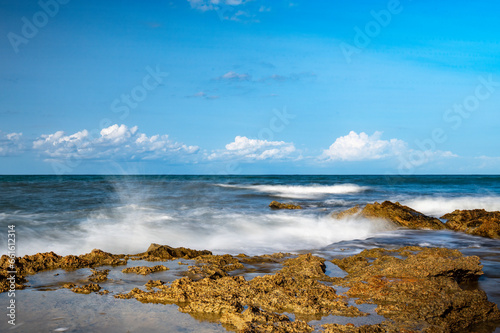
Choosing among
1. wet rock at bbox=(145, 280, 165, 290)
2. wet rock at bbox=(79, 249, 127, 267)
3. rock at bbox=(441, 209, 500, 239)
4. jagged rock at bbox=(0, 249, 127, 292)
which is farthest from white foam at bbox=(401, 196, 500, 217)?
wet rock at bbox=(145, 280, 165, 290)

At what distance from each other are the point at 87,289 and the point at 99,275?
2.15 feet

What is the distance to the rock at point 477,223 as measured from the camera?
9782 mm

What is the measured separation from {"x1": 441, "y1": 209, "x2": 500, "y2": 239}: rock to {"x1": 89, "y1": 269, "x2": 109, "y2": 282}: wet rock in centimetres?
892

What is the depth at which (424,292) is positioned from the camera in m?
4.32

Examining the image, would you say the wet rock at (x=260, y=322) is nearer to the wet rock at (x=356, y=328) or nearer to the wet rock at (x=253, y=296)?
the wet rock at (x=253, y=296)

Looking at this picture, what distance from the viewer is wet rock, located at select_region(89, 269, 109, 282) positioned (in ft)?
17.2

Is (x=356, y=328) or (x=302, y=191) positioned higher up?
(x=356, y=328)

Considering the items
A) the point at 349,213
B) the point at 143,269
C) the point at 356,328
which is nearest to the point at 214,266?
the point at 143,269

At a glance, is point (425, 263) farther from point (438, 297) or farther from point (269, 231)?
point (269, 231)

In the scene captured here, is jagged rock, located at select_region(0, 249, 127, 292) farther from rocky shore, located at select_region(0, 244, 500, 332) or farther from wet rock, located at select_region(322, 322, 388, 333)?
wet rock, located at select_region(322, 322, 388, 333)

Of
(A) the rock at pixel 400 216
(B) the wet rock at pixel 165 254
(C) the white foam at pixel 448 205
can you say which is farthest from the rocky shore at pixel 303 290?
(C) the white foam at pixel 448 205

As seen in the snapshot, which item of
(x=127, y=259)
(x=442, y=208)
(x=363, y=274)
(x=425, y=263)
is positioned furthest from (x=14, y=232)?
(x=442, y=208)

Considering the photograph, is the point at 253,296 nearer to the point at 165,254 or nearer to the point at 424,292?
the point at 424,292

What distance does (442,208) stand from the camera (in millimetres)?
→ 19938
